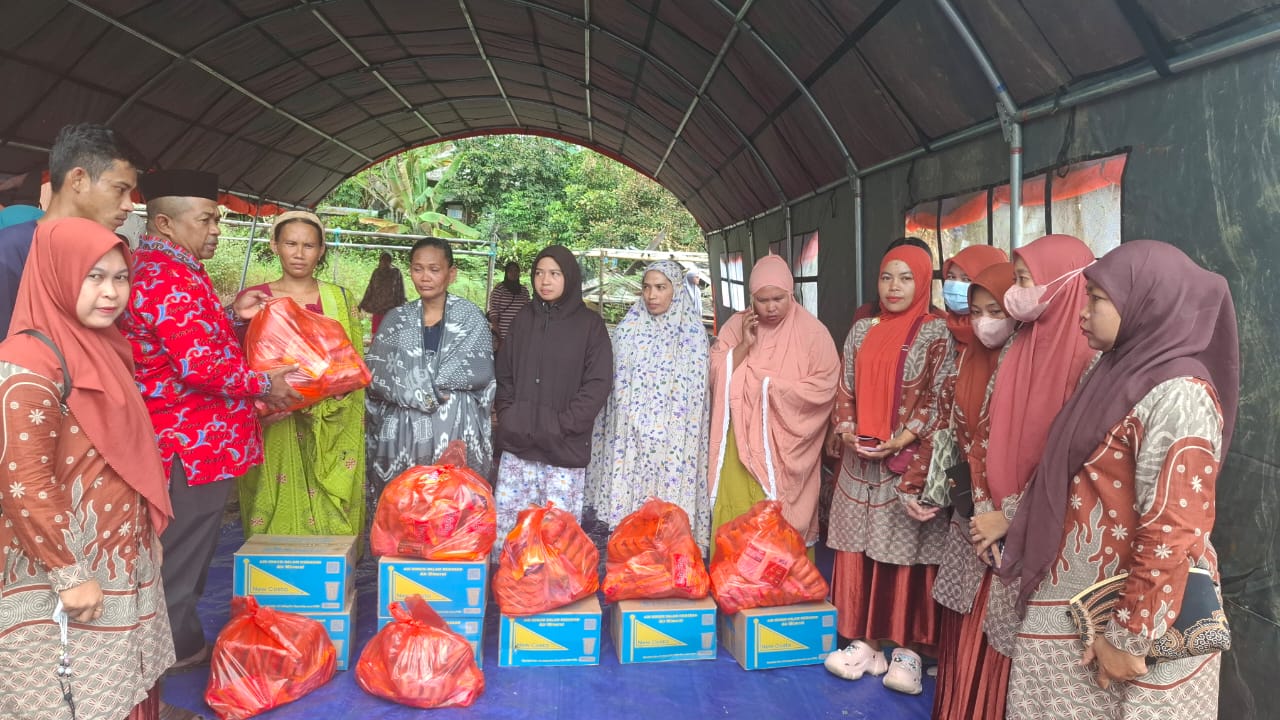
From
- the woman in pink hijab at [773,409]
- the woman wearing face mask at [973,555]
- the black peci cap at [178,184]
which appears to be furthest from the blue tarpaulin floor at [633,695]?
the black peci cap at [178,184]

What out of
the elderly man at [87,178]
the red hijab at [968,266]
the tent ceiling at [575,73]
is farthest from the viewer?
the tent ceiling at [575,73]

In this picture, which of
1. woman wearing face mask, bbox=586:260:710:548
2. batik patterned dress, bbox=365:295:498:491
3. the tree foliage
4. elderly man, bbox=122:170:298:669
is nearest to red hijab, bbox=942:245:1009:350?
Answer: woman wearing face mask, bbox=586:260:710:548

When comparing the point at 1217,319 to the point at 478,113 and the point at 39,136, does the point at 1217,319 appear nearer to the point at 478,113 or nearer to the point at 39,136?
the point at 39,136

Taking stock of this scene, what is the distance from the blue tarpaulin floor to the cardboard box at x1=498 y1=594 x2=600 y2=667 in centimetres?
4

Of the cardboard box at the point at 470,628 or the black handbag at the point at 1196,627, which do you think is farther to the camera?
the cardboard box at the point at 470,628

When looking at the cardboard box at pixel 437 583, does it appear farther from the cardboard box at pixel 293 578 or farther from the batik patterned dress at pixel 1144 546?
the batik patterned dress at pixel 1144 546

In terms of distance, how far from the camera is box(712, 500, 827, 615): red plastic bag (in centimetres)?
302

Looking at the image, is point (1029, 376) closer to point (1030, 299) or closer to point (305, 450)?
point (1030, 299)

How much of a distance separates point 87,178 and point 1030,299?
2.60 meters

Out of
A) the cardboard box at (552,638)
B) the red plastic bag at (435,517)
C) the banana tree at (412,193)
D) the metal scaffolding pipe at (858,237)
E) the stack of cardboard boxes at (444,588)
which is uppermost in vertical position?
the banana tree at (412,193)

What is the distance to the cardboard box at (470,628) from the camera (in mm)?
2953

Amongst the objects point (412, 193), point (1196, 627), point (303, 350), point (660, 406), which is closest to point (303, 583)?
point (303, 350)

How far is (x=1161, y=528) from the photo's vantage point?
1.57m

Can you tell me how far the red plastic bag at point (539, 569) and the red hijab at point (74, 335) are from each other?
135 centimetres
